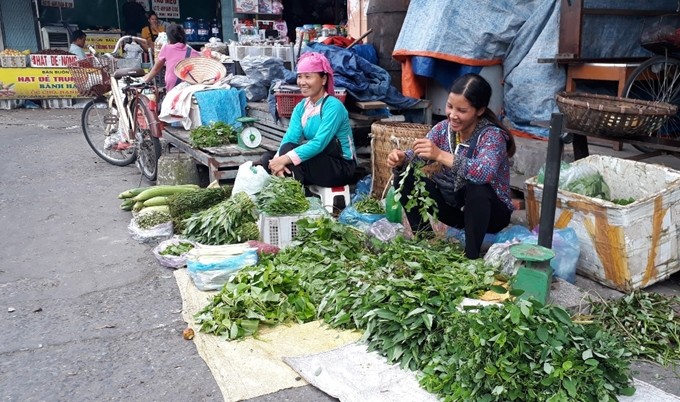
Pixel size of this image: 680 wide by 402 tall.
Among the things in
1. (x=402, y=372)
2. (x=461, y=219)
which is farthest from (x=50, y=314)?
(x=461, y=219)

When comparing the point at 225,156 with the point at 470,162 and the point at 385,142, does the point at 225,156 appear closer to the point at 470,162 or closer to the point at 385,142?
the point at 385,142

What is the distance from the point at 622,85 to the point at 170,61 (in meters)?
5.06

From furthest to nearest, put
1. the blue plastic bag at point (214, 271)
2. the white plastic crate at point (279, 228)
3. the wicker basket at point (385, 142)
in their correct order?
1. the wicker basket at point (385, 142)
2. the white plastic crate at point (279, 228)
3. the blue plastic bag at point (214, 271)

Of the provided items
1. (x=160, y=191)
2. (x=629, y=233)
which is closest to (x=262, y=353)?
(x=629, y=233)

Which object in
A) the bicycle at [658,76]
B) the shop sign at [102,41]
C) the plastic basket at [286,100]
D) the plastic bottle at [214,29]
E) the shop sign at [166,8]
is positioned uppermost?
the shop sign at [166,8]

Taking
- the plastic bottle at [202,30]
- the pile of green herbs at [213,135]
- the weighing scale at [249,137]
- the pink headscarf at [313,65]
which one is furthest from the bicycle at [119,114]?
the plastic bottle at [202,30]

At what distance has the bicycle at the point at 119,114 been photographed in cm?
700

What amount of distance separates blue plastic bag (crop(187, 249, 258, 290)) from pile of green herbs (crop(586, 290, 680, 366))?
2.19 metres

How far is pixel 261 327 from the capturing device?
11.5 feet

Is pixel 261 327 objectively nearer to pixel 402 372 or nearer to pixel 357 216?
pixel 402 372

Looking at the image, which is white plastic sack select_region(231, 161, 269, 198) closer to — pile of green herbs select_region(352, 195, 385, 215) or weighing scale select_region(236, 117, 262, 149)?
pile of green herbs select_region(352, 195, 385, 215)

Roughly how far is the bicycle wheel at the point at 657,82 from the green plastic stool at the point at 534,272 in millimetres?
2495

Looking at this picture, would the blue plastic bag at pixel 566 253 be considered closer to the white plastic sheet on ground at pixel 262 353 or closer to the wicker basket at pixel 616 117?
the wicker basket at pixel 616 117

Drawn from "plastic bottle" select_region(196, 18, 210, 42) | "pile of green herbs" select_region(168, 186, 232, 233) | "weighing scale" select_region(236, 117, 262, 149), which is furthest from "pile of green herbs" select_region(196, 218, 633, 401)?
"plastic bottle" select_region(196, 18, 210, 42)
